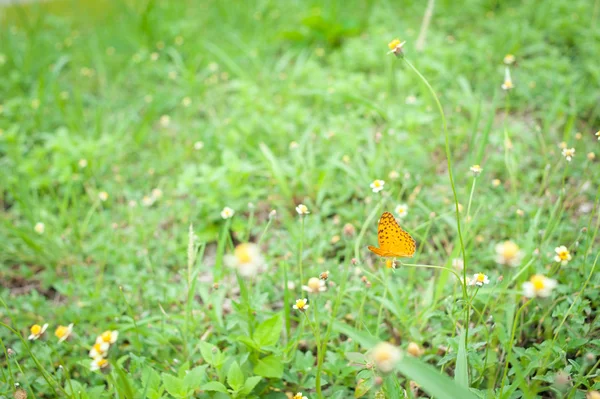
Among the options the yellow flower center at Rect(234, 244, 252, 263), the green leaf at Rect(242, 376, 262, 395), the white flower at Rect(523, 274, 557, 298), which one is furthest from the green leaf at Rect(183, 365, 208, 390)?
the white flower at Rect(523, 274, 557, 298)

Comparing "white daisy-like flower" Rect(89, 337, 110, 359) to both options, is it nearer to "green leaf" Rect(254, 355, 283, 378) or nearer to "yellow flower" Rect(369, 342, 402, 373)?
"green leaf" Rect(254, 355, 283, 378)

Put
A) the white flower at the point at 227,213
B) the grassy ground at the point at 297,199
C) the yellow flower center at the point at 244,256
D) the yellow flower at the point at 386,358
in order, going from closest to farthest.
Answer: the yellow flower at the point at 386,358
the yellow flower center at the point at 244,256
the grassy ground at the point at 297,199
the white flower at the point at 227,213

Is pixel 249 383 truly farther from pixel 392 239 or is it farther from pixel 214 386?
pixel 392 239

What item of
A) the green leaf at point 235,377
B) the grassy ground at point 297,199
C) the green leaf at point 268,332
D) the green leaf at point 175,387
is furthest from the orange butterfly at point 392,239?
the green leaf at point 175,387

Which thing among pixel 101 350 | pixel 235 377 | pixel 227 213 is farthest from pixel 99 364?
pixel 227 213

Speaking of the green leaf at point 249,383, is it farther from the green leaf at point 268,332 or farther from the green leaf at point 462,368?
the green leaf at point 462,368

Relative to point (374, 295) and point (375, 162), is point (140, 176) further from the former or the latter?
point (374, 295)
